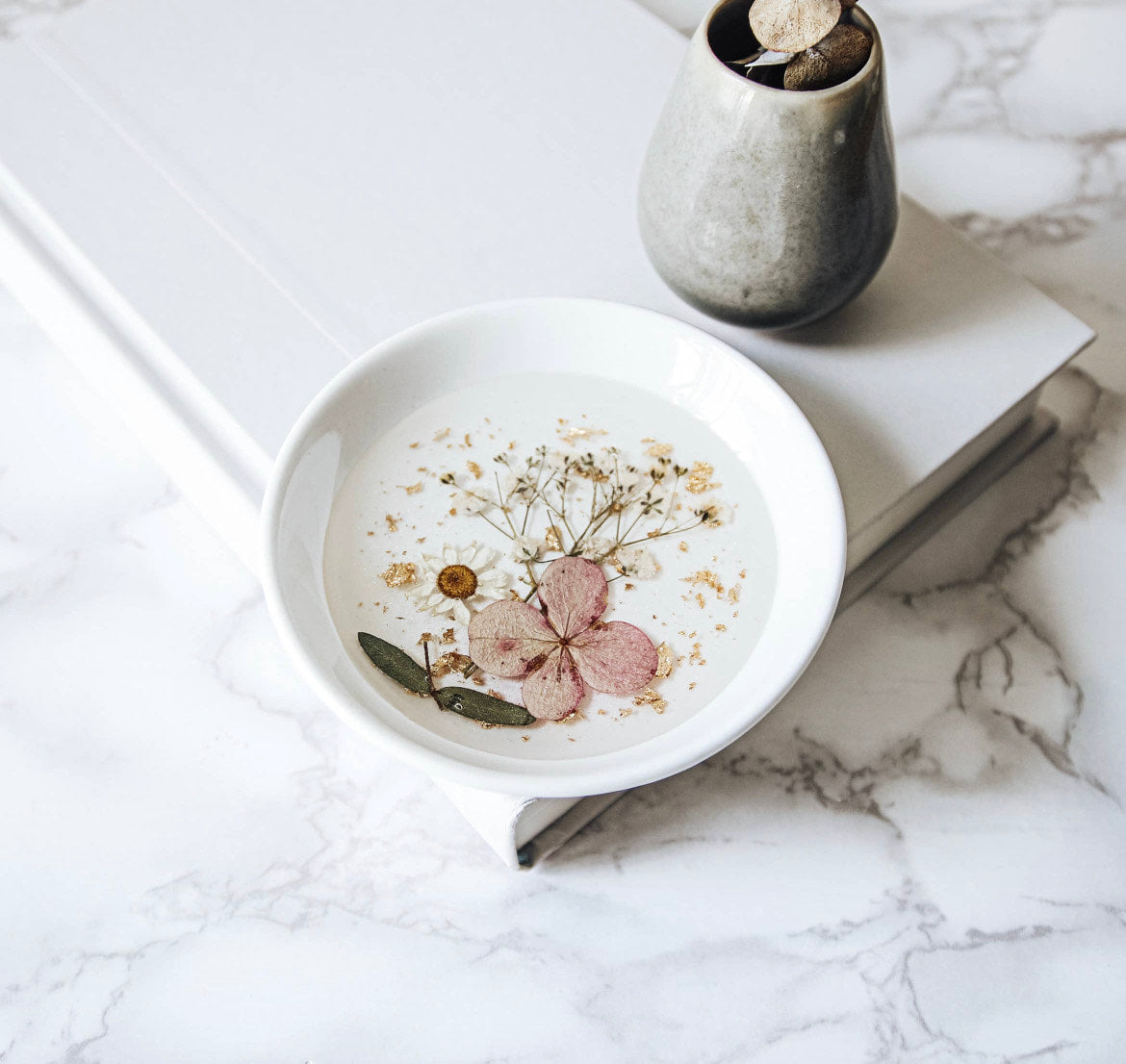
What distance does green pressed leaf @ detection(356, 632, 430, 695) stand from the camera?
1.49 ft

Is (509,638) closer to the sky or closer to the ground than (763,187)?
closer to the ground

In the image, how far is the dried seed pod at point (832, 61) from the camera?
1.46ft

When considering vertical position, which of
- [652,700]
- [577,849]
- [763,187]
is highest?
[763,187]

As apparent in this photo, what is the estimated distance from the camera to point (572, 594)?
483 millimetres

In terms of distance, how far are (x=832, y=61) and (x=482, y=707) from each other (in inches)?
11.3

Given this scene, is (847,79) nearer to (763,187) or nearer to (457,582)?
(763,187)

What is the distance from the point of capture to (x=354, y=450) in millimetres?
513

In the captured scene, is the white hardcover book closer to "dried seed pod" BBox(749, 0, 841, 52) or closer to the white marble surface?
the white marble surface

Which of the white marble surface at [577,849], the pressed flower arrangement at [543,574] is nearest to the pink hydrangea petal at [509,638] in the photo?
the pressed flower arrangement at [543,574]

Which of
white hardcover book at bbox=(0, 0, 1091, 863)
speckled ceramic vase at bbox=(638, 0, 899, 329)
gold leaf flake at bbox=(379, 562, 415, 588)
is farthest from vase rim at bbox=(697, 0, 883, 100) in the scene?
gold leaf flake at bbox=(379, 562, 415, 588)

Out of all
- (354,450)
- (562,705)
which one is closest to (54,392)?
(354,450)

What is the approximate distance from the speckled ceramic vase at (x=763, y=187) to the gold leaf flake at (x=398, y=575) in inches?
7.3

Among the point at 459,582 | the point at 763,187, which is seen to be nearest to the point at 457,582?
the point at 459,582

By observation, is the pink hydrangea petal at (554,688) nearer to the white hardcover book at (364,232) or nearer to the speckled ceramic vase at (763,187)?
the white hardcover book at (364,232)
